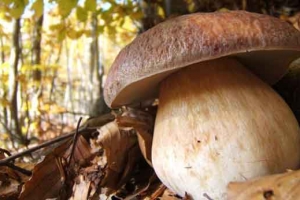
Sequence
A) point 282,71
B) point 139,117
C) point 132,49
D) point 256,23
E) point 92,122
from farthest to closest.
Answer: point 92,122
point 139,117
point 282,71
point 132,49
point 256,23

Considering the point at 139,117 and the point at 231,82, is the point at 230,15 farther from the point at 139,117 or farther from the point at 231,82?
the point at 139,117

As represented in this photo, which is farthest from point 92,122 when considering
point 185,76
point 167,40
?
point 167,40

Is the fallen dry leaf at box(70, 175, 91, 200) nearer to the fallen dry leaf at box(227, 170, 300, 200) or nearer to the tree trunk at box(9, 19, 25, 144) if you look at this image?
the fallen dry leaf at box(227, 170, 300, 200)

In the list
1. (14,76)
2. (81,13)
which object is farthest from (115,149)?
(14,76)

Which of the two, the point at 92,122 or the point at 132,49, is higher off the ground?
the point at 132,49

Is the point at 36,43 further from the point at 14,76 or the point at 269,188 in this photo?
the point at 269,188

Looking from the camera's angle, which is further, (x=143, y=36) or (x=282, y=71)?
(x=282, y=71)
